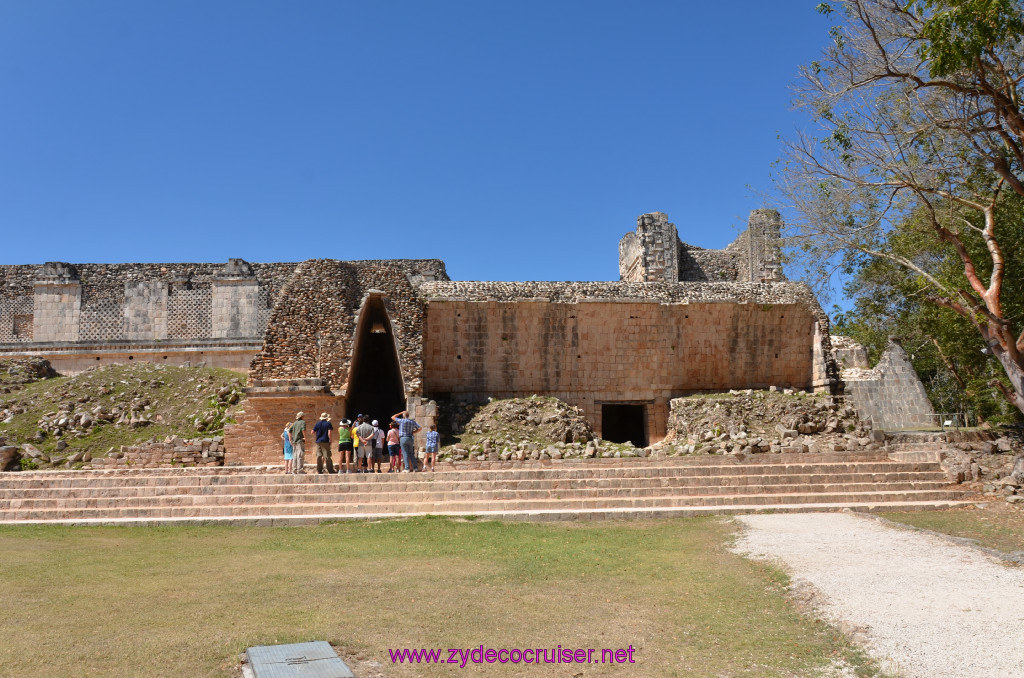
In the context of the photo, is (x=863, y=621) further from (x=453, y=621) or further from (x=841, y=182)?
(x=841, y=182)

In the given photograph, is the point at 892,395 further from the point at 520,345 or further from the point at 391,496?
the point at 391,496

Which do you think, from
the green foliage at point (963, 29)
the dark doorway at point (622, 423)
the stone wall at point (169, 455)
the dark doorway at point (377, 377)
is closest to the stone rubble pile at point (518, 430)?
the dark doorway at point (377, 377)

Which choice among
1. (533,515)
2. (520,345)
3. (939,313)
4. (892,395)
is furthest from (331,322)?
(892,395)

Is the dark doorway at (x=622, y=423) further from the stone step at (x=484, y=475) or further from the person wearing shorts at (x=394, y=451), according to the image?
the person wearing shorts at (x=394, y=451)

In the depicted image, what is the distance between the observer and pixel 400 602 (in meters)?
5.68

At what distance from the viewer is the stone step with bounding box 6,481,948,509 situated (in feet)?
36.2

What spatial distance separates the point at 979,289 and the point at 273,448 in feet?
41.3

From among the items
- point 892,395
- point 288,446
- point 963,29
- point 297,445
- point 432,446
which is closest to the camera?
point 963,29

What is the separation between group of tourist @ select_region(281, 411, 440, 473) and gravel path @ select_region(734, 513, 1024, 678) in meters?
6.09

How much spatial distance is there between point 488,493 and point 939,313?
12246 mm

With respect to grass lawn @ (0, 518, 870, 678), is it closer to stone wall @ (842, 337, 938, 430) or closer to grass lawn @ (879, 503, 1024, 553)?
grass lawn @ (879, 503, 1024, 553)

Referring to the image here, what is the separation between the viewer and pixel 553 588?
6223mm

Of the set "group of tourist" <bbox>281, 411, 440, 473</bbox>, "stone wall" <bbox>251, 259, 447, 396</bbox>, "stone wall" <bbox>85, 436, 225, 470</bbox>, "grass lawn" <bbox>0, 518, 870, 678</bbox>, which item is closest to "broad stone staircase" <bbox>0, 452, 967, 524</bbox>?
"group of tourist" <bbox>281, 411, 440, 473</bbox>

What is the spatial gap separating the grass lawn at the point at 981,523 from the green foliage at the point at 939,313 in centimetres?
358
